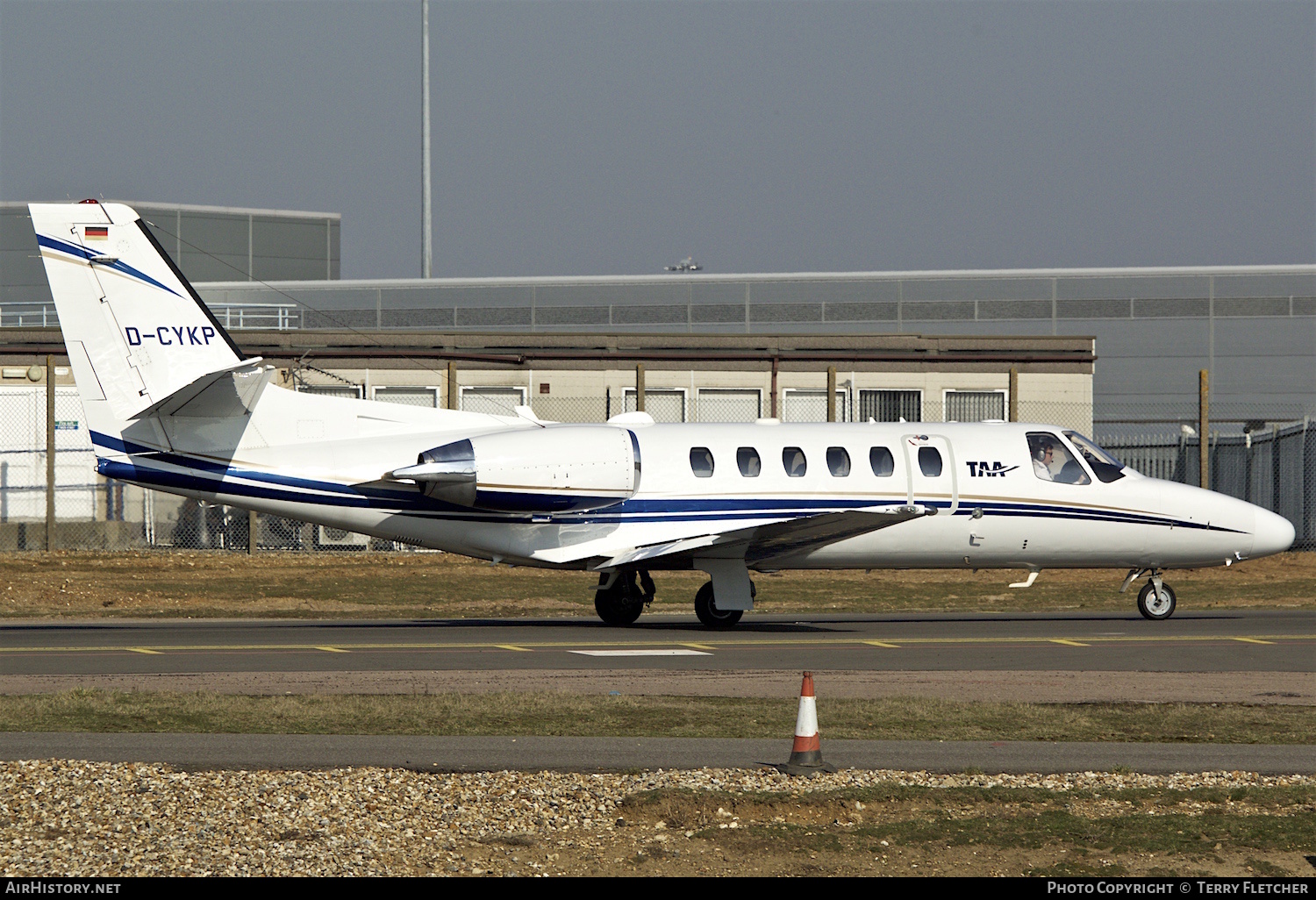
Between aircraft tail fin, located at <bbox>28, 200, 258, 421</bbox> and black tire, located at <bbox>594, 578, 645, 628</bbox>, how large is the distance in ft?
21.2

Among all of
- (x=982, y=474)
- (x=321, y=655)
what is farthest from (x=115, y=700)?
(x=982, y=474)

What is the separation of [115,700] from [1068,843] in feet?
30.2

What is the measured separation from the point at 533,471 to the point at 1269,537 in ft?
39.2

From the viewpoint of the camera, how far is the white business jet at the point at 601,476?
20.8m

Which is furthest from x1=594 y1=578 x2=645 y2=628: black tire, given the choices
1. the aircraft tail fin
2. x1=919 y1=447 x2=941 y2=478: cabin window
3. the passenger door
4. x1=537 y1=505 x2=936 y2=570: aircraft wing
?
the aircraft tail fin

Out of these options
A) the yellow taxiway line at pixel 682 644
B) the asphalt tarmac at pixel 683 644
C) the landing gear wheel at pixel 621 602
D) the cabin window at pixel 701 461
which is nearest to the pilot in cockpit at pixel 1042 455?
the asphalt tarmac at pixel 683 644

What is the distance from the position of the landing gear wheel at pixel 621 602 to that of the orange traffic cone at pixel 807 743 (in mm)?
12255

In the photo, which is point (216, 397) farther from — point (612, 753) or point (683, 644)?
point (612, 753)

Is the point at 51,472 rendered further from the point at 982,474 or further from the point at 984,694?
the point at 984,694

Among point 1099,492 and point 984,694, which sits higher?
point 1099,492

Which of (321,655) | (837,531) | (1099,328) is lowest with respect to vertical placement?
(321,655)

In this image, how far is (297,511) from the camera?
21562mm

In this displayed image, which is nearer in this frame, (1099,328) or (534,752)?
(534,752)
